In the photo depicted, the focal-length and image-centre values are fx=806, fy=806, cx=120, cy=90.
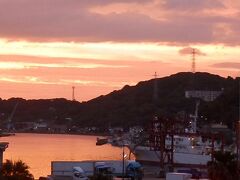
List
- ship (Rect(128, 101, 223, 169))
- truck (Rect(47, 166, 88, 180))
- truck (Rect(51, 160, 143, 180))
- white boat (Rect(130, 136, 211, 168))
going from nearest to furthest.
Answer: truck (Rect(47, 166, 88, 180))
truck (Rect(51, 160, 143, 180))
ship (Rect(128, 101, 223, 169))
white boat (Rect(130, 136, 211, 168))

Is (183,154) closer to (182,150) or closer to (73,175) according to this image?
(182,150)

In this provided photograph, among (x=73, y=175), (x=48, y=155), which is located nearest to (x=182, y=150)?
(x=48, y=155)

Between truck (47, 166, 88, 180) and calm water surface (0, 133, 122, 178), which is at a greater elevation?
calm water surface (0, 133, 122, 178)

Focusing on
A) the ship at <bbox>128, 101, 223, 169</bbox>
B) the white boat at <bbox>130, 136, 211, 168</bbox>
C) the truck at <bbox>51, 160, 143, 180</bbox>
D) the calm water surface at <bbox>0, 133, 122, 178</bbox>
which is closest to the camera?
the truck at <bbox>51, 160, 143, 180</bbox>

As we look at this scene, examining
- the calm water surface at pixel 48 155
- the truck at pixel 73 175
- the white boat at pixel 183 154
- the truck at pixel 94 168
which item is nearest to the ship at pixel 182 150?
the white boat at pixel 183 154

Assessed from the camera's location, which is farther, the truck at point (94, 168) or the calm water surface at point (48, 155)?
the calm water surface at point (48, 155)

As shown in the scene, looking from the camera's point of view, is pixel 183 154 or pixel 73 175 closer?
pixel 73 175

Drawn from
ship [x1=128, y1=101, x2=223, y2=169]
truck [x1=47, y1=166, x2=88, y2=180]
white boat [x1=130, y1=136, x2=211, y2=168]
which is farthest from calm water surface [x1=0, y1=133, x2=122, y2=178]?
→ truck [x1=47, y1=166, x2=88, y2=180]

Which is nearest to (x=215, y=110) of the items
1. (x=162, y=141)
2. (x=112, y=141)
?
(x=112, y=141)

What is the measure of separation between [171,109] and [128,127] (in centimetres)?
1823

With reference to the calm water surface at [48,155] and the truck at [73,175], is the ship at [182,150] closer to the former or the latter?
the calm water surface at [48,155]

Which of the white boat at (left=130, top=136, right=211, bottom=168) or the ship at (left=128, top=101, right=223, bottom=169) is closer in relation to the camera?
the ship at (left=128, top=101, right=223, bottom=169)

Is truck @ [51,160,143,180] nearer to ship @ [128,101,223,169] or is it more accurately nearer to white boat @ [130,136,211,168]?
ship @ [128,101,223,169]

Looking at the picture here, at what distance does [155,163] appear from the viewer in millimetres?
95625
